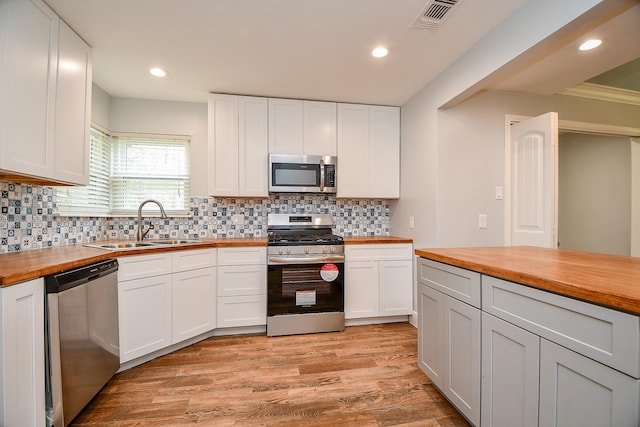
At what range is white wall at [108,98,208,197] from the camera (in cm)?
303

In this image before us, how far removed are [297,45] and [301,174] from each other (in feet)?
4.12

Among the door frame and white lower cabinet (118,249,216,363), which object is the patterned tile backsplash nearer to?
white lower cabinet (118,249,216,363)

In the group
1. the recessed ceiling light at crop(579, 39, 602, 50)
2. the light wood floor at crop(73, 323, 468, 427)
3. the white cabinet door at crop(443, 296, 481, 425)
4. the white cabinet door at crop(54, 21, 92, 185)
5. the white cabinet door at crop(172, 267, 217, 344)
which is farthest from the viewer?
the white cabinet door at crop(172, 267, 217, 344)

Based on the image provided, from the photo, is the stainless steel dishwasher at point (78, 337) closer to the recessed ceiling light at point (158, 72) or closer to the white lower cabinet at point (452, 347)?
the recessed ceiling light at point (158, 72)

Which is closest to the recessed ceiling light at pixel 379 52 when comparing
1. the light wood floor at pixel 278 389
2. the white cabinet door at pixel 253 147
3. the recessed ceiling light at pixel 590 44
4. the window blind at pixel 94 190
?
the white cabinet door at pixel 253 147

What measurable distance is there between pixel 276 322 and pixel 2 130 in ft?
7.47

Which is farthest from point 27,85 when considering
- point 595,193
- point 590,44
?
point 595,193

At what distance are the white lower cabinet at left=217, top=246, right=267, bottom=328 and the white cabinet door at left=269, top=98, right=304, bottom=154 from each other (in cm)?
113

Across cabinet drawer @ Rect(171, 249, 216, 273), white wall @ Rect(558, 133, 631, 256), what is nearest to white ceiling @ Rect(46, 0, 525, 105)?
cabinet drawer @ Rect(171, 249, 216, 273)

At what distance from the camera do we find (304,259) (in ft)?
8.84

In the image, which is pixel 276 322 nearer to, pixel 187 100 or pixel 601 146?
pixel 187 100

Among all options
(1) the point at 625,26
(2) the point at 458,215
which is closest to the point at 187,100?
(2) the point at 458,215

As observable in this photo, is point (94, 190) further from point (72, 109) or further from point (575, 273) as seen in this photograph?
point (575, 273)

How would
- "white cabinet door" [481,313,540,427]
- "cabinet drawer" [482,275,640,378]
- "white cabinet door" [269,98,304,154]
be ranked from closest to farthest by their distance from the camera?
1. "cabinet drawer" [482,275,640,378]
2. "white cabinet door" [481,313,540,427]
3. "white cabinet door" [269,98,304,154]
